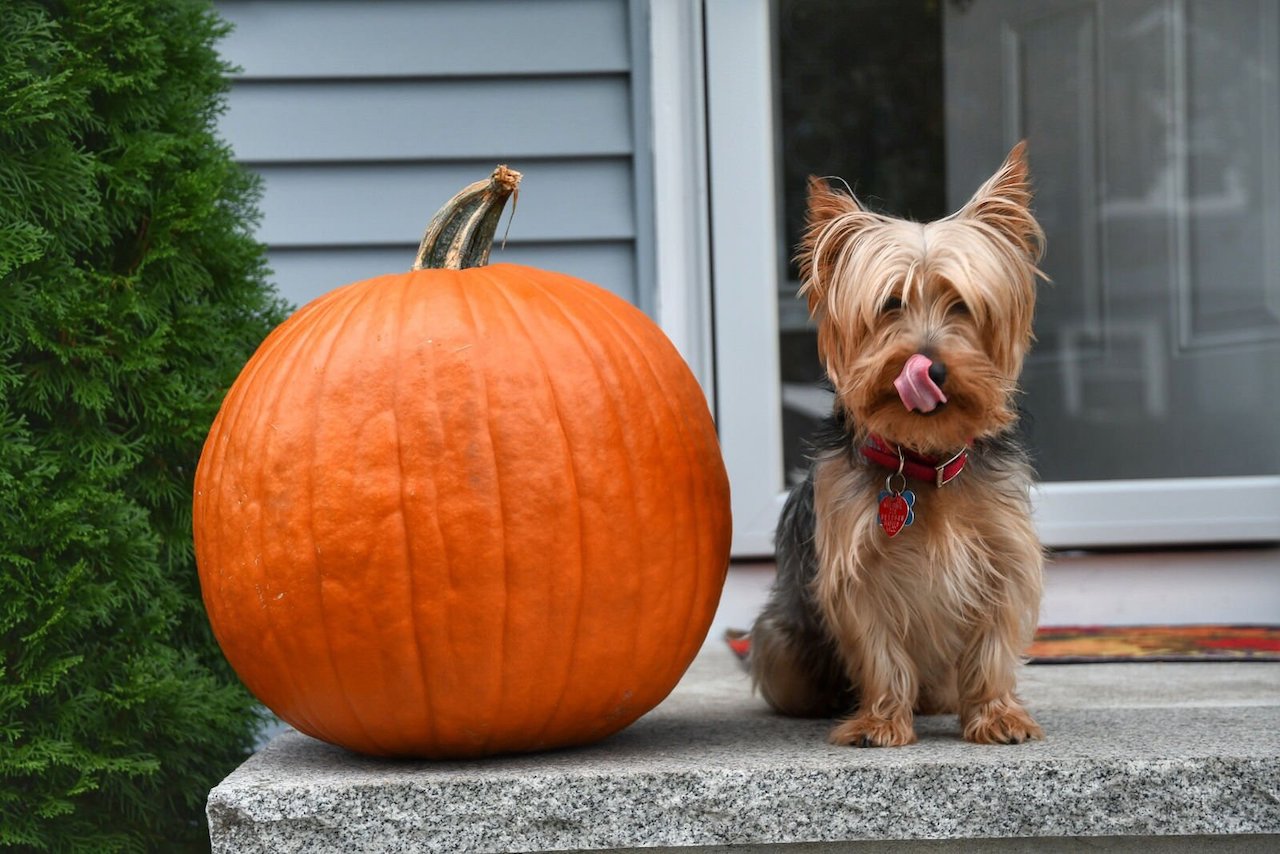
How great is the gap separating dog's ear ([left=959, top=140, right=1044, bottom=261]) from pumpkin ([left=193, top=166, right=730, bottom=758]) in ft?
2.28

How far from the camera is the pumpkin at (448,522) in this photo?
2.26 m

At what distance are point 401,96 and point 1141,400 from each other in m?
2.87

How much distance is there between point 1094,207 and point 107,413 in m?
3.66

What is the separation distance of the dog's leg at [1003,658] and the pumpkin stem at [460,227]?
1.19m

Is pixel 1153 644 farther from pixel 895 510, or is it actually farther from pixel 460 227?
pixel 460 227

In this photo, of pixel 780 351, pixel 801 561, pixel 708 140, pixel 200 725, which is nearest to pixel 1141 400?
pixel 780 351

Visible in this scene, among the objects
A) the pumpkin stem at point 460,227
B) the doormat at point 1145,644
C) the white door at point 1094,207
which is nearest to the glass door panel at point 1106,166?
→ the white door at point 1094,207

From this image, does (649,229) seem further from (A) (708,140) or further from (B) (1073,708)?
(B) (1073,708)

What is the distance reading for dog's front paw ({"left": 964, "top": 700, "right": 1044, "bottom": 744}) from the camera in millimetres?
2439

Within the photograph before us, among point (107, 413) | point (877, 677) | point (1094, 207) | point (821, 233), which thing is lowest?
point (877, 677)

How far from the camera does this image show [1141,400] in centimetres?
484

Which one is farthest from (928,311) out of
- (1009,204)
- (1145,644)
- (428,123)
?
(428,123)

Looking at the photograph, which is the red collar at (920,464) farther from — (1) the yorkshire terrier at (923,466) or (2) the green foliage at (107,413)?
(2) the green foliage at (107,413)

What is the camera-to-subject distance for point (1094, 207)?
4.91 metres
